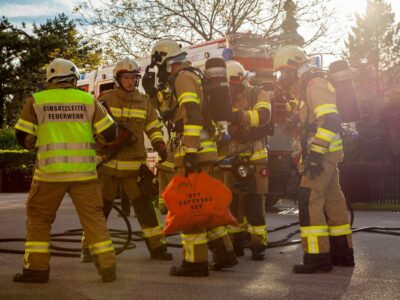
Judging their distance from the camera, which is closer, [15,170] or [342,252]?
[342,252]

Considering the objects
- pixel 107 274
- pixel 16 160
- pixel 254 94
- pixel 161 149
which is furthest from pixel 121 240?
pixel 16 160

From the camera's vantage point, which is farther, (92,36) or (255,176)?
(92,36)

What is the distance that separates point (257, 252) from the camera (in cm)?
653

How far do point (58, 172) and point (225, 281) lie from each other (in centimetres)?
165

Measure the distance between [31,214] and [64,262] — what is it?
3.67ft

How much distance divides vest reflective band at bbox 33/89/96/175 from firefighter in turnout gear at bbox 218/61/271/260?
1.73 metres

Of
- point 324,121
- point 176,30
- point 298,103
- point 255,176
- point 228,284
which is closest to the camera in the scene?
point 228,284

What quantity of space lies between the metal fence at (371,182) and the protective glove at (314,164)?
437 inches

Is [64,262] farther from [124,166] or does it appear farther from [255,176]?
[255,176]

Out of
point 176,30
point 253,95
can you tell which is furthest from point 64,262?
point 176,30

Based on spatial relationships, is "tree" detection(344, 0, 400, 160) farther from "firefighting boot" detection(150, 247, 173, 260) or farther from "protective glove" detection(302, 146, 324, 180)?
"protective glove" detection(302, 146, 324, 180)

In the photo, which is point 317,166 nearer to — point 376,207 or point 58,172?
point 58,172

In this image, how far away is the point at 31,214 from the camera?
5.34 meters

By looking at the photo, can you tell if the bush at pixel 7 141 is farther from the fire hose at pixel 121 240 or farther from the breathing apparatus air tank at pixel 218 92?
the breathing apparatus air tank at pixel 218 92
